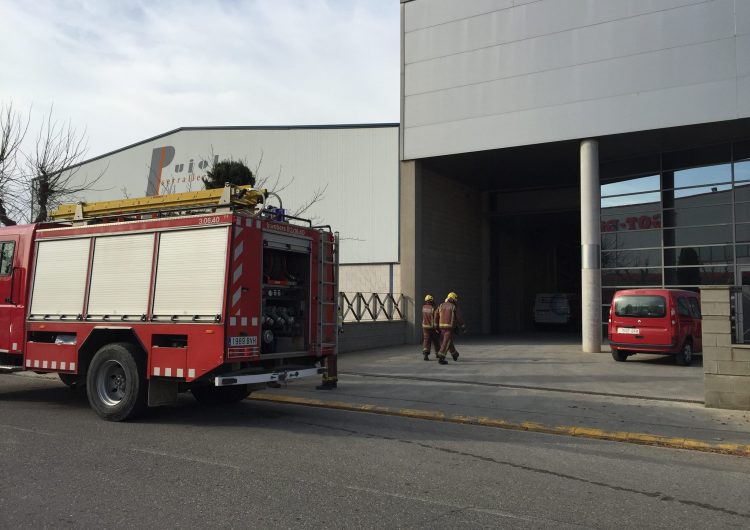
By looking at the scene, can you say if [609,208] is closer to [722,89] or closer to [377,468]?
[722,89]

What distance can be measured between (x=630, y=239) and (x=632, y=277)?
138 centimetres

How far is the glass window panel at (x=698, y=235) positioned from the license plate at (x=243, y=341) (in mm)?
17514

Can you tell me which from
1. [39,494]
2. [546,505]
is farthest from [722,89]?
[39,494]

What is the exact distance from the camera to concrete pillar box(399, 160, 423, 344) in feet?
71.4

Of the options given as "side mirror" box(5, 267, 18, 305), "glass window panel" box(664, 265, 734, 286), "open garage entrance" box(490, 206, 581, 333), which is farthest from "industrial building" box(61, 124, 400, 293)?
"side mirror" box(5, 267, 18, 305)

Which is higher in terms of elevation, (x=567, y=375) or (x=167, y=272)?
(x=167, y=272)

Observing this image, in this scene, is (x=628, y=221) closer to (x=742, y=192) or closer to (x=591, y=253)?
(x=742, y=192)

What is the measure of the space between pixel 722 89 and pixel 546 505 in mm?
16115

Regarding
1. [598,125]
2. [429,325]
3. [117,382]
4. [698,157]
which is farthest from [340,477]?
[698,157]

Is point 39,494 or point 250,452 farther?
point 250,452

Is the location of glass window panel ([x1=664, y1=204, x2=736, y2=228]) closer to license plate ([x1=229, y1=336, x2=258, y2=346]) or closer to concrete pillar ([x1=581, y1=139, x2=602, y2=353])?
concrete pillar ([x1=581, y1=139, x2=602, y2=353])

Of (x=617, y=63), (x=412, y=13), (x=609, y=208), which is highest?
(x=412, y=13)

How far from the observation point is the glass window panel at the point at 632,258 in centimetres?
2077

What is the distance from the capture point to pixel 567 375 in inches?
508
